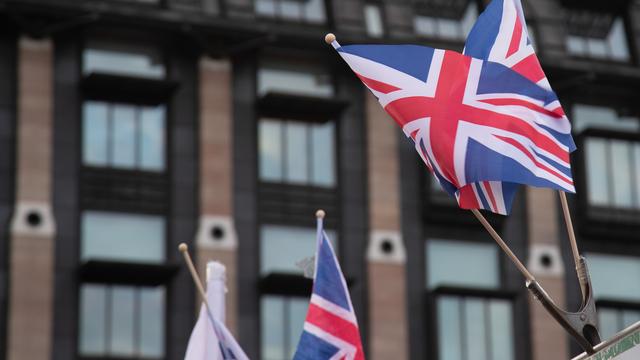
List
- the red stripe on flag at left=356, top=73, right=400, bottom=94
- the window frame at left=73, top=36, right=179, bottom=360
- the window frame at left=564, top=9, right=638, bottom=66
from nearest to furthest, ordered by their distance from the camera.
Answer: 1. the red stripe on flag at left=356, top=73, right=400, bottom=94
2. the window frame at left=73, top=36, right=179, bottom=360
3. the window frame at left=564, top=9, right=638, bottom=66

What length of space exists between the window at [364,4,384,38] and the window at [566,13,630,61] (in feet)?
20.4

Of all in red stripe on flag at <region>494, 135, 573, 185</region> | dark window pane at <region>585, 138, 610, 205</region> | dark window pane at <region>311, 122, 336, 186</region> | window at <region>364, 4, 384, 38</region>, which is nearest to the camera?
red stripe on flag at <region>494, 135, 573, 185</region>

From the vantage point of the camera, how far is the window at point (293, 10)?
5028 cm

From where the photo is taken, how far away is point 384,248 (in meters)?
49.7

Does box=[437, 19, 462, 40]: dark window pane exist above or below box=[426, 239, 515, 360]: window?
above

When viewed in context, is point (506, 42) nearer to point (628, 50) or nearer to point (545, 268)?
point (545, 268)

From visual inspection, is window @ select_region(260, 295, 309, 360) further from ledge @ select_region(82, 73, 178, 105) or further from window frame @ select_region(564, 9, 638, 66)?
window frame @ select_region(564, 9, 638, 66)

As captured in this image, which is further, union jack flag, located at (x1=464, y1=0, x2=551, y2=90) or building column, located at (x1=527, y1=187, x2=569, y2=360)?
building column, located at (x1=527, y1=187, x2=569, y2=360)

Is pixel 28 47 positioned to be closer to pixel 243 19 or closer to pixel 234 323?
pixel 243 19

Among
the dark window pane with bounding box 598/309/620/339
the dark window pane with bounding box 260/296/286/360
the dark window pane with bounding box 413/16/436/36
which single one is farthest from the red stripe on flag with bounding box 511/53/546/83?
the dark window pane with bounding box 413/16/436/36

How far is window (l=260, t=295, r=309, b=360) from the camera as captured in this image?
4741cm

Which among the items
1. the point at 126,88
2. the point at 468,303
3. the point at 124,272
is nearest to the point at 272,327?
the point at 124,272

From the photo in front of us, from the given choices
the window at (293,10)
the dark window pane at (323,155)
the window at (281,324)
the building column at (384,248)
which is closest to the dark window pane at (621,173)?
the building column at (384,248)

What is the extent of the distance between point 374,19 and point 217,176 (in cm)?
717
